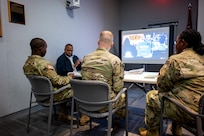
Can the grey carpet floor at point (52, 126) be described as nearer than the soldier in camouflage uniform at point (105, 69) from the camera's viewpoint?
No

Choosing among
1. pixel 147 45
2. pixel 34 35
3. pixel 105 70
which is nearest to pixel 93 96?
pixel 105 70

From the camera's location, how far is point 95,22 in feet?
14.6

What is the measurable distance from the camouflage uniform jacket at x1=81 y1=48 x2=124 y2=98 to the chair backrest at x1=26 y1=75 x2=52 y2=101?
1.47 ft

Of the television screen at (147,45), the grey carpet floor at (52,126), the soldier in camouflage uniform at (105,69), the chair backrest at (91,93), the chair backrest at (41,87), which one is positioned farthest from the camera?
the television screen at (147,45)

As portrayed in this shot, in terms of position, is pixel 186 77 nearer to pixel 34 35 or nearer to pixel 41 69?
pixel 41 69

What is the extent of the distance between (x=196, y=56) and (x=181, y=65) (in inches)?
6.9

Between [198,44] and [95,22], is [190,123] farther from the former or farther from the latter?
[95,22]

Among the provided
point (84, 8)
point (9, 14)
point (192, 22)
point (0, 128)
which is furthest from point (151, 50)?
point (0, 128)

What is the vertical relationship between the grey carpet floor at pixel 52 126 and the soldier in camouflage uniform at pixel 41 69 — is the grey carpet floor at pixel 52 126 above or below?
below

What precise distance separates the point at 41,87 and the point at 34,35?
145 cm

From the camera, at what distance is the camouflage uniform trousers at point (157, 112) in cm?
132

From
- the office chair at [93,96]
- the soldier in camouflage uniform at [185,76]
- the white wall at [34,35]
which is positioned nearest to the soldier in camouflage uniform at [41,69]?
the office chair at [93,96]

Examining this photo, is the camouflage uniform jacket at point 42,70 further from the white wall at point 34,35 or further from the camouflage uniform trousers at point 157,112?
the camouflage uniform trousers at point 157,112

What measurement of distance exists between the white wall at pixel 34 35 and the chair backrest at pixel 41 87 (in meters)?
0.97
